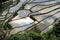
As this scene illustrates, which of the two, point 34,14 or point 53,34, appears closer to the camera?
point 53,34

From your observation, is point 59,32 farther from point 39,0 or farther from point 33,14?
point 39,0

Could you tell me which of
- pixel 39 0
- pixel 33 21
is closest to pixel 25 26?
pixel 33 21

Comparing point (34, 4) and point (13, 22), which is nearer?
point (13, 22)

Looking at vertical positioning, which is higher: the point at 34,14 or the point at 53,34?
the point at 34,14

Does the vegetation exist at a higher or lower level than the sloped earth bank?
lower

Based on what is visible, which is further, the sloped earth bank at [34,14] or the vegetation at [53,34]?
the sloped earth bank at [34,14]

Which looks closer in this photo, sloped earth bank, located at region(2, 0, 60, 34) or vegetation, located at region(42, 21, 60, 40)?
vegetation, located at region(42, 21, 60, 40)

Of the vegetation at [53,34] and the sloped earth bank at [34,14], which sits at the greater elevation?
the sloped earth bank at [34,14]

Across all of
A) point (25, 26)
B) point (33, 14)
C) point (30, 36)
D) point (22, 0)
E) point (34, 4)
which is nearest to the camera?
point (30, 36)
